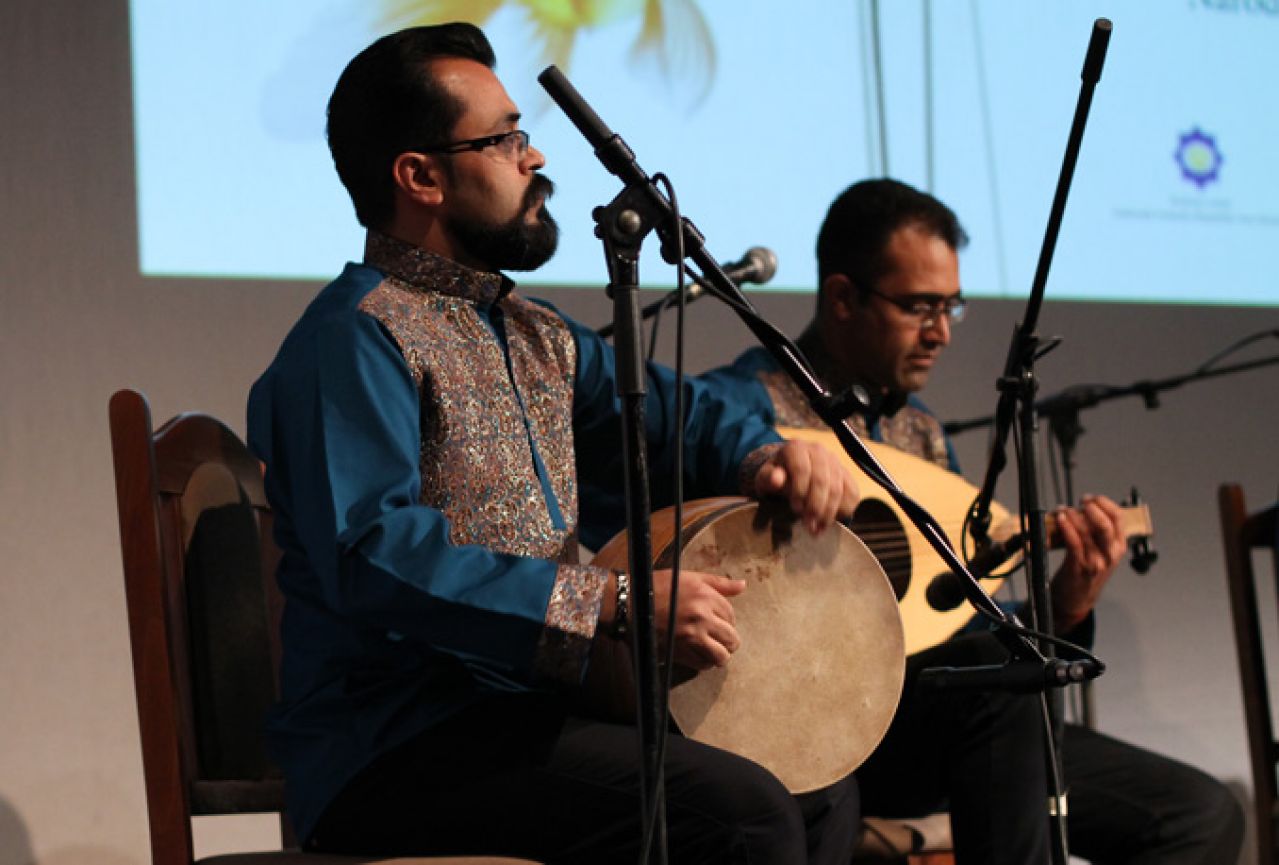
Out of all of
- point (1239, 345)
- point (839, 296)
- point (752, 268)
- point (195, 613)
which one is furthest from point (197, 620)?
point (1239, 345)

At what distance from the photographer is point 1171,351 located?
4.32 meters

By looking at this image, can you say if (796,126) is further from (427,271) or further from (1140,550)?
(427,271)

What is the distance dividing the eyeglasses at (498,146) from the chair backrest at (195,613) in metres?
0.51

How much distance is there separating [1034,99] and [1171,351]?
0.84 m

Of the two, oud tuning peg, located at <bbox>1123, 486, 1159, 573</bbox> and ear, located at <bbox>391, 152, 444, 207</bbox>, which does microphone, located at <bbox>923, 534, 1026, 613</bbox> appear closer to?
oud tuning peg, located at <bbox>1123, 486, 1159, 573</bbox>

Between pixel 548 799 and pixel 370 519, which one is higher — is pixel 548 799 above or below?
below

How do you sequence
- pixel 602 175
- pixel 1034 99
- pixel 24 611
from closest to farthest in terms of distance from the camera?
pixel 24 611 < pixel 602 175 < pixel 1034 99

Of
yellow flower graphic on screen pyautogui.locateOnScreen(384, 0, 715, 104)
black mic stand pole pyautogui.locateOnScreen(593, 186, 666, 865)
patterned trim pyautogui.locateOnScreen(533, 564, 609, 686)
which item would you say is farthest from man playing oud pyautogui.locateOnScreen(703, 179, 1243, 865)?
black mic stand pole pyautogui.locateOnScreen(593, 186, 666, 865)

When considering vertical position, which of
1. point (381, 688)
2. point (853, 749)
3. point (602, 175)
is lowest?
point (853, 749)

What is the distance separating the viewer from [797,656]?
6.56ft

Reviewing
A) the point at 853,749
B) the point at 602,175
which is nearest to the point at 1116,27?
the point at 602,175

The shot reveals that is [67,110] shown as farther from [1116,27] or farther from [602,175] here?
[1116,27]

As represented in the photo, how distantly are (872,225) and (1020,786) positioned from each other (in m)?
1.20

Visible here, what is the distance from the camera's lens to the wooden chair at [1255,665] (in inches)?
127
